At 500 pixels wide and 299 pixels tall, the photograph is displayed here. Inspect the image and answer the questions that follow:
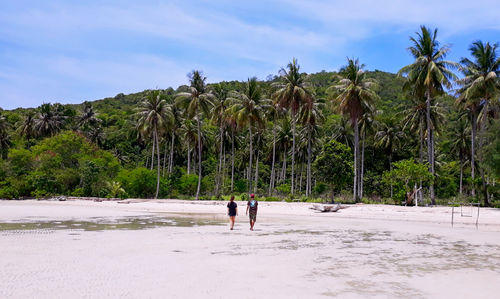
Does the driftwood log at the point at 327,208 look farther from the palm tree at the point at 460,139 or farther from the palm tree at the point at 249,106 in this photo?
the palm tree at the point at 460,139

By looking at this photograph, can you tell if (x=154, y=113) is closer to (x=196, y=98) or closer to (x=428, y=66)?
(x=196, y=98)

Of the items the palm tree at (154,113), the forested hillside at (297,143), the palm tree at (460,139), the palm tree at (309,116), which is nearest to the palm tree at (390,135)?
the forested hillside at (297,143)

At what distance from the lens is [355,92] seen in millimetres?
38125

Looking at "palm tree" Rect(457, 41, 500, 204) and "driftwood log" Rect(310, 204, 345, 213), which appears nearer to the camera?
"driftwood log" Rect(310, 204, 345, 213)

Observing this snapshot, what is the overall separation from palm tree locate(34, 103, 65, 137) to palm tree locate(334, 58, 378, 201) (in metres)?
51.1

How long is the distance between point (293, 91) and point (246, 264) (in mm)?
35007

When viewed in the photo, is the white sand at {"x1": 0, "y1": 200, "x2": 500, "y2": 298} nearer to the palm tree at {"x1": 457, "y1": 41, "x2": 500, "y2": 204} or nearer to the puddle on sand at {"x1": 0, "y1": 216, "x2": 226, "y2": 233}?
the puddle on sand at {"x1": 0, "y1": 216, "x2": 226, "y2": 233}

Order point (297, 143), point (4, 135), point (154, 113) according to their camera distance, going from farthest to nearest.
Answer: point (4, 135), point (297, 143), point (154, 113)

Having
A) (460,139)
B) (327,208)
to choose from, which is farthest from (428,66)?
(460,139)

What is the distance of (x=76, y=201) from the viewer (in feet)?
131

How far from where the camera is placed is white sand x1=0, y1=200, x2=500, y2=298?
6.99m

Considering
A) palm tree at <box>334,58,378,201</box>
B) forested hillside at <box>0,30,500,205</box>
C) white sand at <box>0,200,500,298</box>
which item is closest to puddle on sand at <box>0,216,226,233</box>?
white sand at <box>0,200,500,298</box>

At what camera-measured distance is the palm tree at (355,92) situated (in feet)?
124

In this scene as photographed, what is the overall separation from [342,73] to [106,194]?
1171 inches
